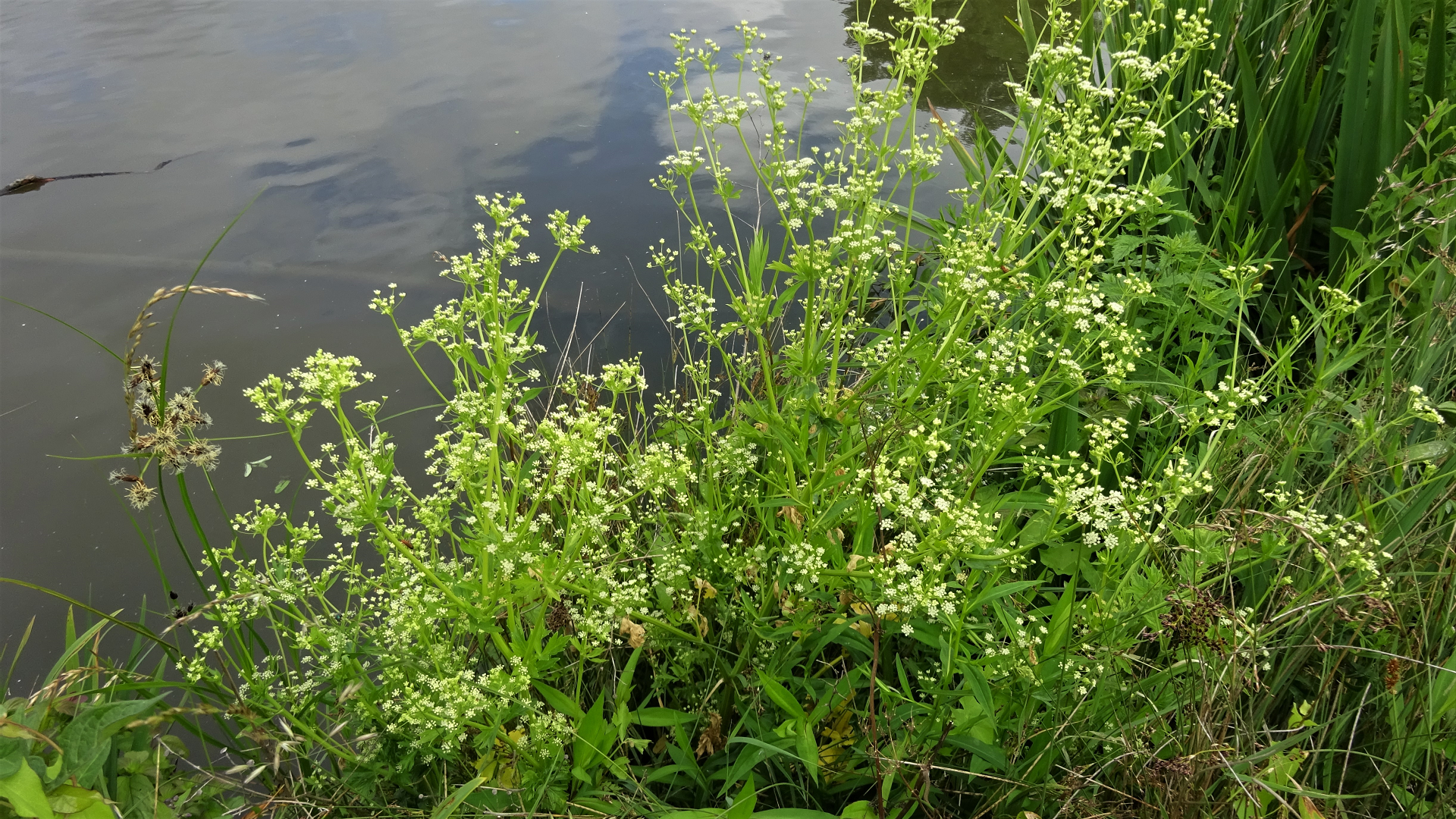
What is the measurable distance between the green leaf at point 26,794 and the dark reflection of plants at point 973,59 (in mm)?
6476

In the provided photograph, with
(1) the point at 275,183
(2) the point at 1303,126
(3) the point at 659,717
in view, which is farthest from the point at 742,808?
(1) the point at 275,183

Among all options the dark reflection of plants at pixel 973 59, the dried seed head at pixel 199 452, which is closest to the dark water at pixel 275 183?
the dark reflection of plants at pixel 973 59

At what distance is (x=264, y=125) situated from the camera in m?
6.37

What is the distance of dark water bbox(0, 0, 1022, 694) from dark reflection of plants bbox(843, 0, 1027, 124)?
0.04 meters

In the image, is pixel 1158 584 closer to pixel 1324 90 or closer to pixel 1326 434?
pixel 1326 434

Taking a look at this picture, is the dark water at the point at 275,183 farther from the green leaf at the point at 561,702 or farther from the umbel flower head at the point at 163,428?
the green leaf at the point at 561,702

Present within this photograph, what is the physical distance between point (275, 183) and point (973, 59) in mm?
6423

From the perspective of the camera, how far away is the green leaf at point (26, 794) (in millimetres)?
1396

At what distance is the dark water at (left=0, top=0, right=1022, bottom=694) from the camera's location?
3.78 meters

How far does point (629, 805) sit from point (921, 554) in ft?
3.48

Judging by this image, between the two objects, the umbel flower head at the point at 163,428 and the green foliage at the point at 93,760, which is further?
the umbel flower head at the point at 163,428

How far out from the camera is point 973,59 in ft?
25.1

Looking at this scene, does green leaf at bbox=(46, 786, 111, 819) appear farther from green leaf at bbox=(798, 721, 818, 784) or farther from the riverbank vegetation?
green leaf at bbox=(798, 721, 818, 784)

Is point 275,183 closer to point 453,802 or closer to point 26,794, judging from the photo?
point 26,794
